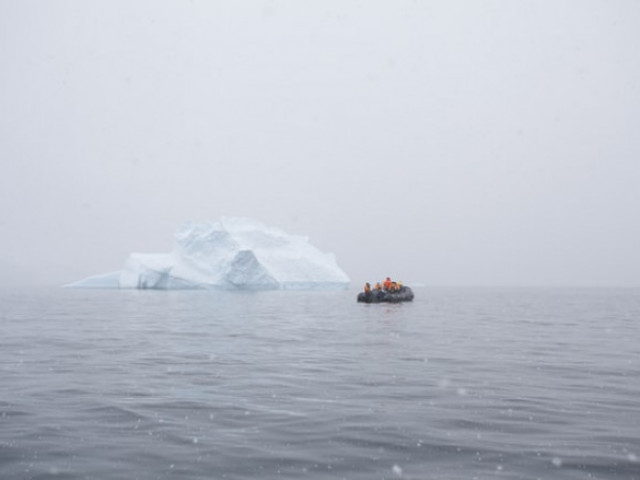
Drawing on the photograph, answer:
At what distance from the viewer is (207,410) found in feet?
27.9

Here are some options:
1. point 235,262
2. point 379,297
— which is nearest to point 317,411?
point 379,297

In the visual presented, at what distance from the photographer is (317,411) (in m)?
8.50

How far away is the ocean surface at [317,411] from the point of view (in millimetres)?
6105

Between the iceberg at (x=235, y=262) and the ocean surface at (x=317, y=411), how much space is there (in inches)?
2113

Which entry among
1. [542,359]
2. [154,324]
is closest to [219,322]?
[154,324]

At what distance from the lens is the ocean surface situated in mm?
6105

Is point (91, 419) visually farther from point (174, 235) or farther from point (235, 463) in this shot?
point (174, 235)

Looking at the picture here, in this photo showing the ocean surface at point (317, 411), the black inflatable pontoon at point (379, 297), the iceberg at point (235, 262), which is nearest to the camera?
the ocean surface at point (317, 411)

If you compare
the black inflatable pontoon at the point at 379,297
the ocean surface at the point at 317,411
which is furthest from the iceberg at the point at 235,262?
the ocean surface at the point at 317,411

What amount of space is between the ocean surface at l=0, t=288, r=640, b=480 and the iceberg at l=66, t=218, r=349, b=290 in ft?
176

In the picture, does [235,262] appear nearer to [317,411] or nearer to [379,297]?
[379,297]

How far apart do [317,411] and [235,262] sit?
61.3 metres

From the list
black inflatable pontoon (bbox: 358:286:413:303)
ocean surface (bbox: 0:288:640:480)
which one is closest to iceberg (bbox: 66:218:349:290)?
black inflatable pontoon (bbox: 358:286:413:303)

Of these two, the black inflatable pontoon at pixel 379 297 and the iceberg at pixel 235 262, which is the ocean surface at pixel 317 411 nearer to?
the black inflatable pontoon at pixel 379 297
